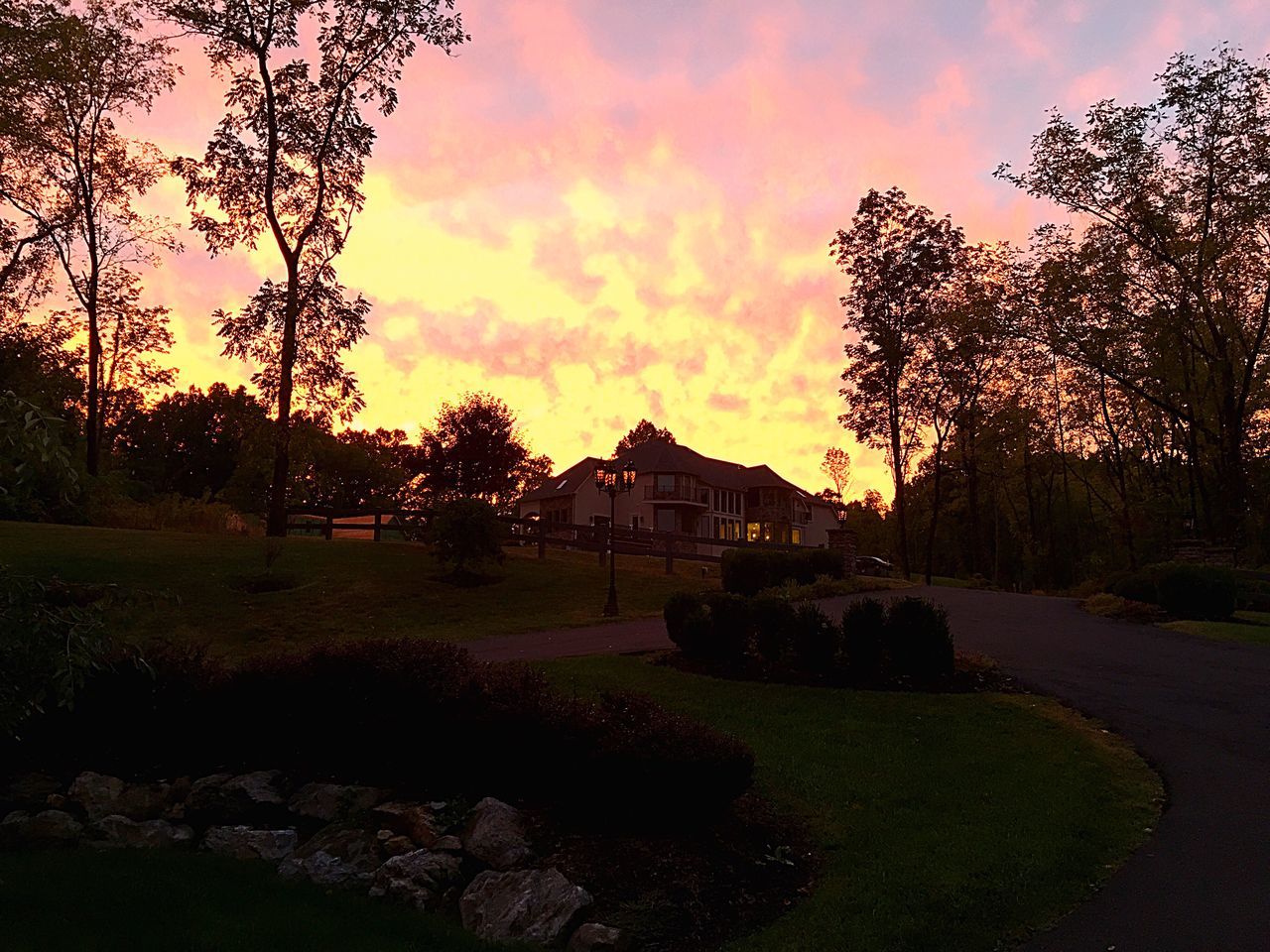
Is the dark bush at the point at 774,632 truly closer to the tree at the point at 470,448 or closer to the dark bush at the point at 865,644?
the dark bush at the point at 865,644

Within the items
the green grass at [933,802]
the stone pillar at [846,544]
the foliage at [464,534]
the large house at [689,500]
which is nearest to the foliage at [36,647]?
the green grass at [933,802]

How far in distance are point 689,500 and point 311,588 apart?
1725 inches

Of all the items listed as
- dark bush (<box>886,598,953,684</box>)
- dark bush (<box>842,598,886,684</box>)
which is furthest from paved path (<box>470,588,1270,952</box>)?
dark bush (<box>842,598,886,684</box>)

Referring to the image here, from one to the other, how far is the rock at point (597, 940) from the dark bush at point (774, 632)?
838 cm

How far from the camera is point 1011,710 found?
36.7 feet

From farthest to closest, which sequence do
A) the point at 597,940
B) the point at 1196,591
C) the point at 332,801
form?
1. the point at 1196,591
2. the point at 332,801
3. the point at 597,940

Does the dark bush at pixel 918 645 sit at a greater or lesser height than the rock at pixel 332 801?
greater

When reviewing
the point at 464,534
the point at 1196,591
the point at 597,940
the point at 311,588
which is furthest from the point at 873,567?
the point at 597,940

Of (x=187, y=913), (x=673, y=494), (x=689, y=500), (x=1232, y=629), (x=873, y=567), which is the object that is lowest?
(x=187, y=913)

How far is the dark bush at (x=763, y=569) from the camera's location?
88.4 ft

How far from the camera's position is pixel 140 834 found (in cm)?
770

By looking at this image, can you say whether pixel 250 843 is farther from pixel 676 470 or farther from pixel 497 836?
pixel 676 470

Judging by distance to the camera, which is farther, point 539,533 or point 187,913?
point 539,533

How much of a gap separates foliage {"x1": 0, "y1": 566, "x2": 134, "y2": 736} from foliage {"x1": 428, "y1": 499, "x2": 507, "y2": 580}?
1998 cm
